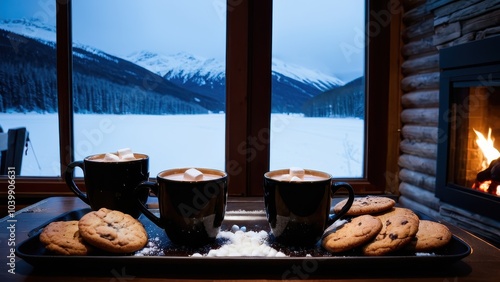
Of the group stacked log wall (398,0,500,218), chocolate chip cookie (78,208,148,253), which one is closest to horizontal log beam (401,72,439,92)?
stacked log wall (398,0,500,218)

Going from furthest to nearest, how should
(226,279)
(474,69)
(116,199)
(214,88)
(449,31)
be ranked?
(214,88) → (449,31) → (474,69) → (116,199) → (226,279)

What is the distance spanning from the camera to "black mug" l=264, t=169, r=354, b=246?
937mm

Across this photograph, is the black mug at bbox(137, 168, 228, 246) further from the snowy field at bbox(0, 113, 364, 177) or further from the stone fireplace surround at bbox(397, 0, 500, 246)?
the snowy field at bbox(0, 113, 364, 177)

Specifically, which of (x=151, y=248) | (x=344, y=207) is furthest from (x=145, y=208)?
(x=344, y=207)

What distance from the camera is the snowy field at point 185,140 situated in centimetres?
272

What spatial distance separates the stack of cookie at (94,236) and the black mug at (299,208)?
300 millimetres

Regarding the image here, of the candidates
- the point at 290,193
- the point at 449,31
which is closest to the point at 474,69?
the point at 449,31

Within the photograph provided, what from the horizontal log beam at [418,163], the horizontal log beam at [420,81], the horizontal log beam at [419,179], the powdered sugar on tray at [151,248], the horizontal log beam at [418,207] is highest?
the horizontal log beam at [420,81]

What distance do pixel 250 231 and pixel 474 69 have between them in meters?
1.46

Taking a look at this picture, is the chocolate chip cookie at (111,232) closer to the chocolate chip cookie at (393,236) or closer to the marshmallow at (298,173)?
the marshmallow at (298,173)

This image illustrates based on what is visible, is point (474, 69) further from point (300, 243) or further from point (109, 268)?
point (109, 268)

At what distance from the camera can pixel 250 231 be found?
1084 millimetres

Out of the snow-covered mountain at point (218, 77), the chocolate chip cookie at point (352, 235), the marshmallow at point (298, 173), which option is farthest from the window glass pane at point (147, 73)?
the chocolate chip cookie at point (352, 235)

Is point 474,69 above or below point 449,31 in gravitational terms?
below
